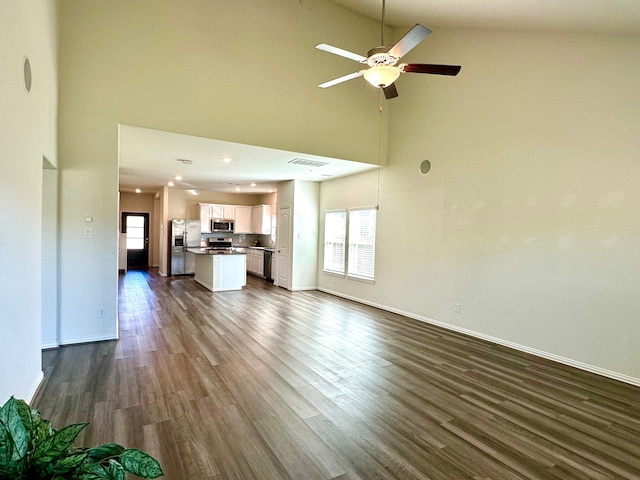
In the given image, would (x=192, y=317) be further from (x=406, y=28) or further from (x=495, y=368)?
(x=406, y=28)

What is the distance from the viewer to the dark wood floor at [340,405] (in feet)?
7.13

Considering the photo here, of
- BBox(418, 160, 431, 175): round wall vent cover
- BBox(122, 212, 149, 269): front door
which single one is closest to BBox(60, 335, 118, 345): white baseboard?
BBox(418, 160, 431, 175): round wall vent cover

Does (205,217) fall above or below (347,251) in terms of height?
above

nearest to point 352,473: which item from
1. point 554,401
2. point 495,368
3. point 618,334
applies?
point 554,401

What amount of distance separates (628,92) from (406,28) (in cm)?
374

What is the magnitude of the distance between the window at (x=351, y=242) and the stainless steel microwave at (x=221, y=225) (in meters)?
4.52

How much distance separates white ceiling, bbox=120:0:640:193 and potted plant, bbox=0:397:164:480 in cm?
426

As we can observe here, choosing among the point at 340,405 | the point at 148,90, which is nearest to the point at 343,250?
the point at 148,90

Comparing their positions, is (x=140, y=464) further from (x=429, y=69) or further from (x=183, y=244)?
(x=183, y=244)

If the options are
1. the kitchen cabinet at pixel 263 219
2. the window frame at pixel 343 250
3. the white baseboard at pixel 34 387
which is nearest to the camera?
the white baseboard at pixel 34 387

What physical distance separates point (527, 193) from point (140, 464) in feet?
15.9

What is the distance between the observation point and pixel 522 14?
3.88 meters

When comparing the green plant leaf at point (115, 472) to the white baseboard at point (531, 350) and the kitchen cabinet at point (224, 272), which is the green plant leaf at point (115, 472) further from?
the kitchen cabinet at point (224, 272)

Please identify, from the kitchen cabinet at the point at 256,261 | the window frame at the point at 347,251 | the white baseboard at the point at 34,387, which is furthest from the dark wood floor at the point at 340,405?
the kitchen cabinet at the point at 256,261
